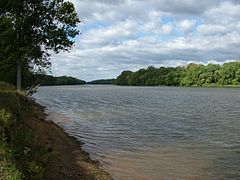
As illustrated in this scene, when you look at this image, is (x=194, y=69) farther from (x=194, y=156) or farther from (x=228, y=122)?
(x=194, y=156)

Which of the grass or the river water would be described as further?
the river water

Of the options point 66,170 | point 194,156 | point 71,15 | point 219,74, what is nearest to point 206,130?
point 194,156

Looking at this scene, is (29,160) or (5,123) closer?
(29,160)

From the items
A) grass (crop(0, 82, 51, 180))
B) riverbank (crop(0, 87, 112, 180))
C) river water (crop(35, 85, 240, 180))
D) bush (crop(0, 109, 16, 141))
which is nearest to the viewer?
grass (crop(0, 82, 51, 180))

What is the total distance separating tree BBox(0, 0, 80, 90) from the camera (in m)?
23.5

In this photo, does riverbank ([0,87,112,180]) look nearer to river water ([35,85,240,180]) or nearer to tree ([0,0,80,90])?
river water ([35,85,240,180])

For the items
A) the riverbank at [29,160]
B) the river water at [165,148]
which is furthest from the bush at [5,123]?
the river water at [165,148]

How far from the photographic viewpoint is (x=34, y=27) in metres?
24.6

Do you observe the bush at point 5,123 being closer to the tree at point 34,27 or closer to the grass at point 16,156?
the grass at point 16,156

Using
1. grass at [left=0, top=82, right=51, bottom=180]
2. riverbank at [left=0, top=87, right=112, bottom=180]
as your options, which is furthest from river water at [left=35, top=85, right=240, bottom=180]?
grass at [left=0, top=82, right=51, bottom=180]

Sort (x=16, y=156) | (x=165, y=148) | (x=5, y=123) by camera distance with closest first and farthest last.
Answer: (x=16, y=156) < (x=5, y=123) < (x=165, y=148)

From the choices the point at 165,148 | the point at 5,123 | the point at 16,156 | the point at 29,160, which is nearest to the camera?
the point at 16,156

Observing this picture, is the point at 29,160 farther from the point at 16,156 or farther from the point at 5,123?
the point at 5,123

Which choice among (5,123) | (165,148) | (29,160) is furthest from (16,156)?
(165,148)
